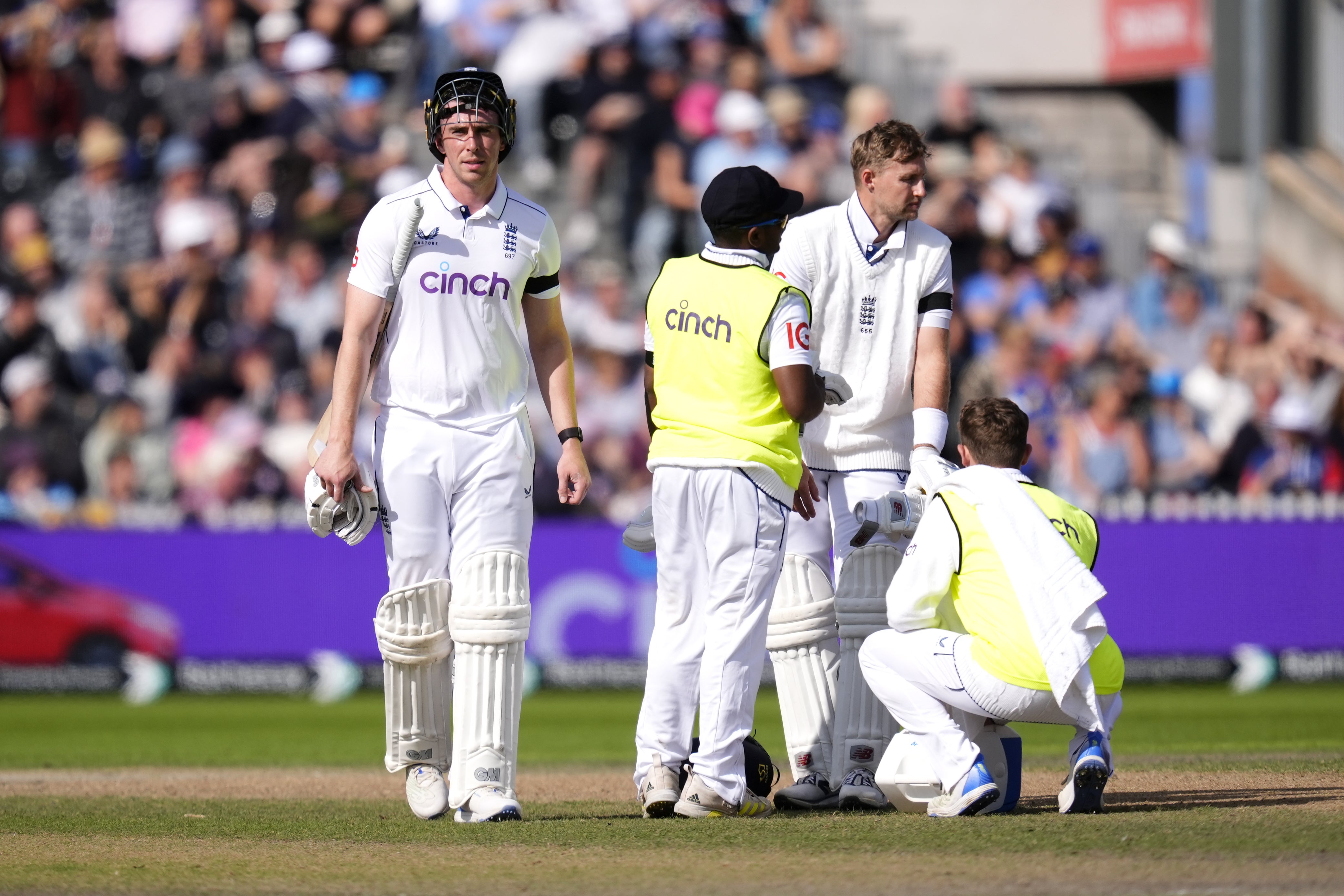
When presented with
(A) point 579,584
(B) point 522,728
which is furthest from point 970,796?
(A) point 579,584

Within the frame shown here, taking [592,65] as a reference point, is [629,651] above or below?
below

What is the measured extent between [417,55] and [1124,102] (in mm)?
9450

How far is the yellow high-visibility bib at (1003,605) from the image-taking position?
21.6 feet

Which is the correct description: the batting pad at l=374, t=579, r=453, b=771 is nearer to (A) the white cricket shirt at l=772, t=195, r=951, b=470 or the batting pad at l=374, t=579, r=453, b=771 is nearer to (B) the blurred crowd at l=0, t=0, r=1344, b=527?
(A) the white cricket shirt at l=772, t=195, r=951, b=470

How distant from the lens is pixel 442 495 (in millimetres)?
6848

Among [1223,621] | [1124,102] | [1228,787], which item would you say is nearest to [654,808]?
[1228,787]

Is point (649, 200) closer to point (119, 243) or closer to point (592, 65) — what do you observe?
point (592, 65)

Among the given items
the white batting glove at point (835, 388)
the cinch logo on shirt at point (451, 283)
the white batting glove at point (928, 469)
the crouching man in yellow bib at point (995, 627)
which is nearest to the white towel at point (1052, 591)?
the crouching man in yellow bib at point (995, 627)

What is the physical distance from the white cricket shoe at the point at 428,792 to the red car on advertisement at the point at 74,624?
905 cm

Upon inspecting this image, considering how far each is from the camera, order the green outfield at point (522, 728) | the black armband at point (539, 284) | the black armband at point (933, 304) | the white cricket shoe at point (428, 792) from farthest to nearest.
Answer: the green outfield at point (522, 728), the black armband at point (933, 304), the black armband at point (539, 284), the white cricket shoe at point (428, 792)

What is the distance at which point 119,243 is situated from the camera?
19.6 meters

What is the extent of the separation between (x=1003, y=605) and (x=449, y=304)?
7.40 ft

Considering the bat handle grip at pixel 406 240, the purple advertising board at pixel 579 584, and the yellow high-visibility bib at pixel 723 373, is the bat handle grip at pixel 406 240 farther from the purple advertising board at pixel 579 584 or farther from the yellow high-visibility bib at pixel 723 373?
the purple advertising board at pixel 579 584

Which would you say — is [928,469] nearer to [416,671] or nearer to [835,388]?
[835,388]
